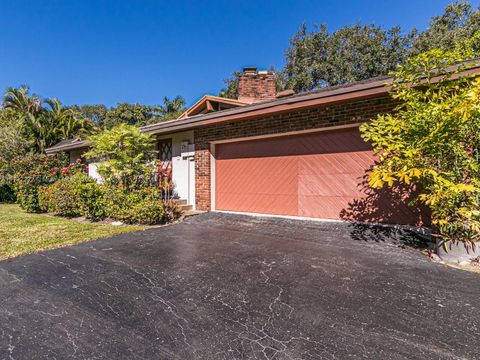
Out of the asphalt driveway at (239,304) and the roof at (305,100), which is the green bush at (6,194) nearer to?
the roof at (305,100)

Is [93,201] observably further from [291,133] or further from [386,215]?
[386,215]

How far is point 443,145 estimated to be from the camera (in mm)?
3572

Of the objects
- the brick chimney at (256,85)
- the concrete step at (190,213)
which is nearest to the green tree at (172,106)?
the brick chimney at (256,85)

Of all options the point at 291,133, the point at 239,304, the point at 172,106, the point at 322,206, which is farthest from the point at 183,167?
the point at 172,106

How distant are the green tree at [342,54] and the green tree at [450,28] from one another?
130 cm

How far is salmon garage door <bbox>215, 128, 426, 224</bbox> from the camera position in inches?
221

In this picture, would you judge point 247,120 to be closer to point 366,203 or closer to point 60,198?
point 366,203

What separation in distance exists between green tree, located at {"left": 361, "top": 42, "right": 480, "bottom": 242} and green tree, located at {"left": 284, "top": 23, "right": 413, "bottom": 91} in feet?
66.5

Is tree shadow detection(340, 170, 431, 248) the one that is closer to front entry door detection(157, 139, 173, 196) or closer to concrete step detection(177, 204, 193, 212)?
concrete step detection(177, 204, 193, 212)

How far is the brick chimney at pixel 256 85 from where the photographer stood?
12.3m

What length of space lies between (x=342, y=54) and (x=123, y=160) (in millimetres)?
22362

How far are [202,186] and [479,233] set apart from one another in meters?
6.51

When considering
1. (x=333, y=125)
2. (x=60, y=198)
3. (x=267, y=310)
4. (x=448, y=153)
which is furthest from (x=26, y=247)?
(x=448, y=153)

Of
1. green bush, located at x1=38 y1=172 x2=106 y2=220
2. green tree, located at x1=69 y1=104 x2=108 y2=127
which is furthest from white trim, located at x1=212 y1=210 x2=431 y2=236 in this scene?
green tree, located at x1=69 y1=104 x2=108 y2=127
